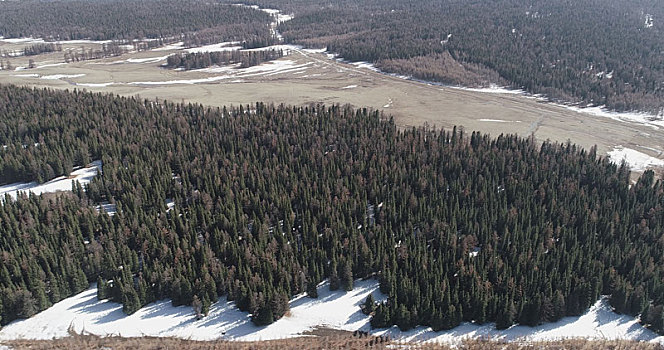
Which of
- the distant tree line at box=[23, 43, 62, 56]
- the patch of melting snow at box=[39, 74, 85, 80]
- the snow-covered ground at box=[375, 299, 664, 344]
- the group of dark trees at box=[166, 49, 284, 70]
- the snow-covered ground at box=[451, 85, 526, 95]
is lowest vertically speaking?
the snow-covered ground at box=[375, 299, 664, 344]

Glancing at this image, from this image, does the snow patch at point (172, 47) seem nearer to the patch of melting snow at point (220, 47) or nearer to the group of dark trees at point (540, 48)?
the patch of melting snow at point (220, 47)

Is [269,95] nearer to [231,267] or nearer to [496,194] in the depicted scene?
[496,194]

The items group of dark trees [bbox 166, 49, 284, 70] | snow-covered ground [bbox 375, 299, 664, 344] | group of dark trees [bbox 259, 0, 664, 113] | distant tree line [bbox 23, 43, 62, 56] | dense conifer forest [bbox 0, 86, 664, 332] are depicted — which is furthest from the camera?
distant tree line [bbox 23, 43, 62, 56]

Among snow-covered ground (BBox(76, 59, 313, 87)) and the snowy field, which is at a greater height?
snow-covered ground (BBox(76, 59, 313, 87))

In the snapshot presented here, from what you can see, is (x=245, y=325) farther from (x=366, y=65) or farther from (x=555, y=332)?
(x=366, y=65)

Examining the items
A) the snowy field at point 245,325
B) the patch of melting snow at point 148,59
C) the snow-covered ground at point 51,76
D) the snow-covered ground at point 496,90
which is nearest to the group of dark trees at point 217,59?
the patch of melting snow at point 148,59

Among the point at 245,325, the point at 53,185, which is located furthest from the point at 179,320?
the point at 53,185

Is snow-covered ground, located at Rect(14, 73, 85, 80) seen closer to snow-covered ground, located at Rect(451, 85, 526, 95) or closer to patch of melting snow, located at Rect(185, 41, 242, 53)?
patch of melting snow, located at Rect(185, 41, 242, 53)

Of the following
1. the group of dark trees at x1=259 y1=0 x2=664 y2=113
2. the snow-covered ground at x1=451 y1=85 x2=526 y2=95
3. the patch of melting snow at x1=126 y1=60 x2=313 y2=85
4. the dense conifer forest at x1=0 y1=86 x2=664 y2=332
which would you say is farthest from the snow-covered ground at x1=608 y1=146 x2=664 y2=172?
the patch of melting snow at x1=126 y1=60 x2=313 y2=85
